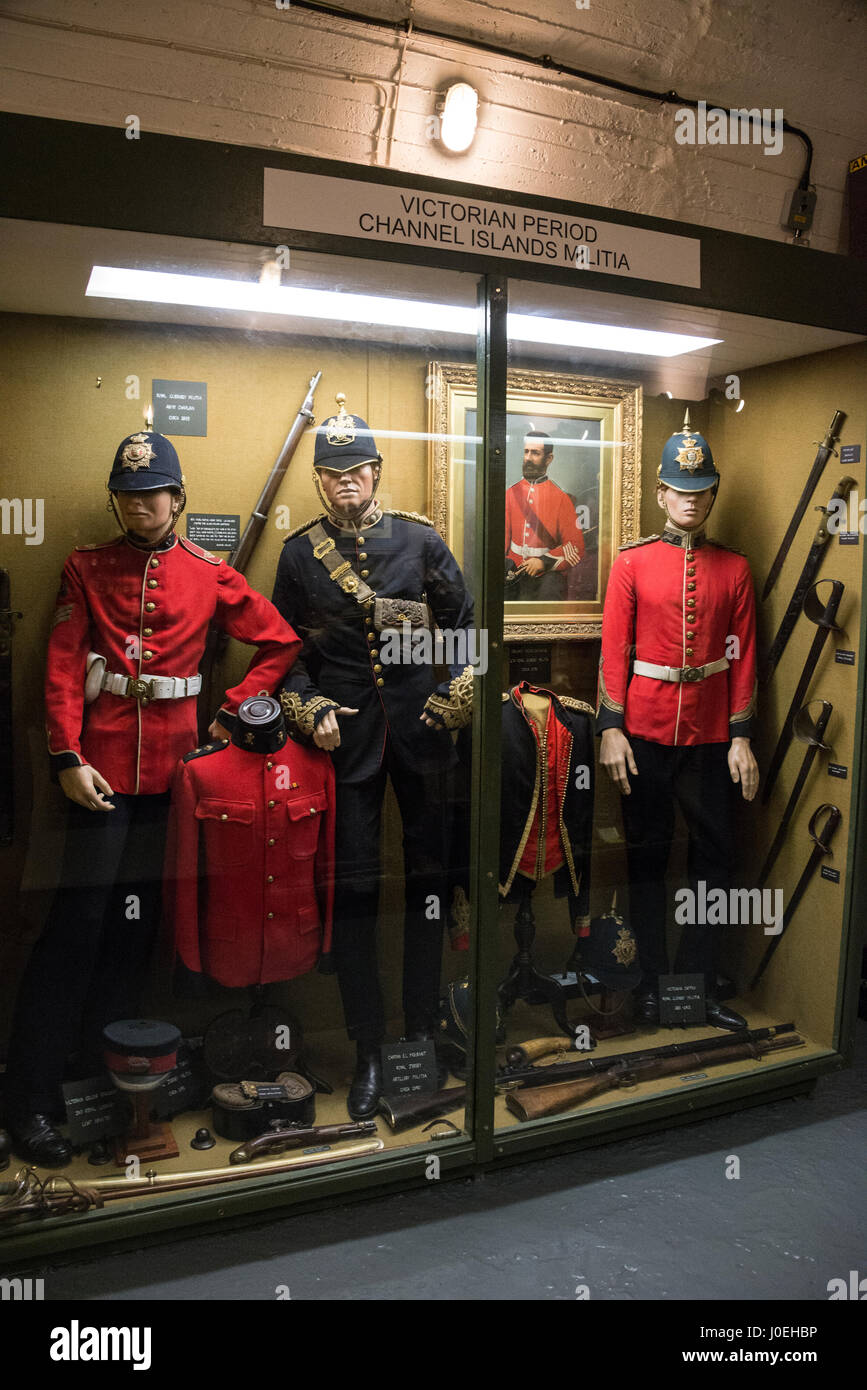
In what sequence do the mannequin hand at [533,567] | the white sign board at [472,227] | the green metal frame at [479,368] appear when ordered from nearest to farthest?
the green metal frame at [479,368], the white sign board at [472,227], the mannequin hand at [533,567]

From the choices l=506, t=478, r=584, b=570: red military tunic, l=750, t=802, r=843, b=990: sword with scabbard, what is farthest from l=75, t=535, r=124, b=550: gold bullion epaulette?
l=750, t=802, r=843, b=990: sword with scabbard

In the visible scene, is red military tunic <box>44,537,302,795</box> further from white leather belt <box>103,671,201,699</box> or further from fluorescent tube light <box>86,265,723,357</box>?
fluorescent tube light <box>86,265,723,357</box>

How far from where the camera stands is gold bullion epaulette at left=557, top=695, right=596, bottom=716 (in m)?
2.89

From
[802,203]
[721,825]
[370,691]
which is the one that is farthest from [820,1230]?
[802,203]

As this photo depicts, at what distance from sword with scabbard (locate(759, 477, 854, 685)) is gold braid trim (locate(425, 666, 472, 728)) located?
1.07m

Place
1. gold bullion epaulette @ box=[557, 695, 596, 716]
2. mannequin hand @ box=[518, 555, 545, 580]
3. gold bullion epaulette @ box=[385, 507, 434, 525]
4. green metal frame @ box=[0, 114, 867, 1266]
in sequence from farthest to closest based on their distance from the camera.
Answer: gold bullion epaulette @ box=[557, 695, 596, 716] → mannequin hand @ box=[518, 555, 545, 580] → gold bullion epaulette @ box=[385, 507, 434, 525] → green metal frame @ box=[0, 114, 867, 1266]

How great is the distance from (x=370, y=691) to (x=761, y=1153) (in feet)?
5.40

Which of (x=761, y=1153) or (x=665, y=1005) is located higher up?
(x=665, y=1005)

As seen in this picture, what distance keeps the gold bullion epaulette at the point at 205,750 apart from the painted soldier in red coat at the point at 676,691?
1.12m

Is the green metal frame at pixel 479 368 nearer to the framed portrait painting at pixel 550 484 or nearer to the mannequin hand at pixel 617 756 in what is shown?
the framed portrait painting at pixel 550 484

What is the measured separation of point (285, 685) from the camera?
8.11ft

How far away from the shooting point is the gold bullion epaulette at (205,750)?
2393 millimetres

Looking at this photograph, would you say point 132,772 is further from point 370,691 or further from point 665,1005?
point 665,1005

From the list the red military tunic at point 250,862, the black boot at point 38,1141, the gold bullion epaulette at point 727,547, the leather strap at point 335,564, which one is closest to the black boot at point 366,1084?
the red military tunic at point 250,862
